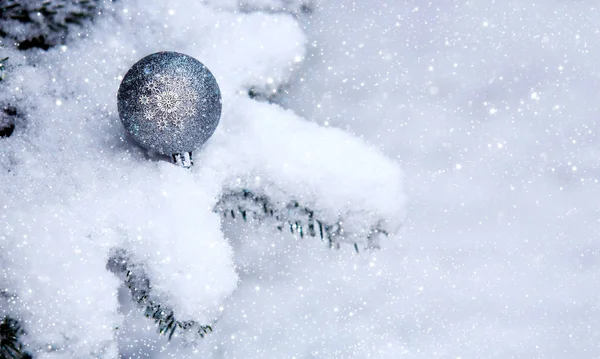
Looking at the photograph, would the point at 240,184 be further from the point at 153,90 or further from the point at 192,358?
the point at 192,358

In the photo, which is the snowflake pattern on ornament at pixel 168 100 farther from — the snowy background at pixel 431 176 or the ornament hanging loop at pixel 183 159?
the snowy background at pixel 431 176

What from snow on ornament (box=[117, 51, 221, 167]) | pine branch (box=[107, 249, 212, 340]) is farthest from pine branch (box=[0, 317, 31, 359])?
snow on ornament (box=[117, 51, 221, 167])

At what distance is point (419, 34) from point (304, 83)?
376 millimetres

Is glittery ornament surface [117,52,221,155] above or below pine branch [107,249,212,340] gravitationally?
above

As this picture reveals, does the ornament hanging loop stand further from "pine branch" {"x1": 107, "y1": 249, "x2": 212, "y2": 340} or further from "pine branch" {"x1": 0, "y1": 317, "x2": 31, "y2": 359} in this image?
"pine branch" {"x1": 0, "y1": 317, "x2": 31, "y2": 359}

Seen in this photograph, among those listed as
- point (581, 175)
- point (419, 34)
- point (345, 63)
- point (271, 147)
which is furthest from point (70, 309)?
point (581, 175)

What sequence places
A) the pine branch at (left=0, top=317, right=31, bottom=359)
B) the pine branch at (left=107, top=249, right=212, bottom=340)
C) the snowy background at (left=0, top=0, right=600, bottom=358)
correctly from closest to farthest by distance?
the pine branch at (left=0, top=317, right=31, bottom=359) → the pine branch at (left=107, top=249, right=212, bottom=340) → the snowy background at (left=0, top=0, right=600, bottom=358)

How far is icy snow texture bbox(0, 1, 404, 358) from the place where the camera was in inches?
47.0

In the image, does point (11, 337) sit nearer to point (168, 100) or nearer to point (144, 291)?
point (144, 291)

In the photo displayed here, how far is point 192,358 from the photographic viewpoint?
4.93ft

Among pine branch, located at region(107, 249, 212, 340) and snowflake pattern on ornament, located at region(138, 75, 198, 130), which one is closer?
snowflake pattern on ornament, located at region(138, 75, 198, 130)

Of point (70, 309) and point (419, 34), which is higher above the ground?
point (419, 34)

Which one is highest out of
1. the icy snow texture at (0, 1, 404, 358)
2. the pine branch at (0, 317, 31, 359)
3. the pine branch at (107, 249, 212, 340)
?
the icy snow texture at (0, 1, 404, 358)

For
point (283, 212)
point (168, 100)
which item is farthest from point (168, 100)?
point (283, 212)
